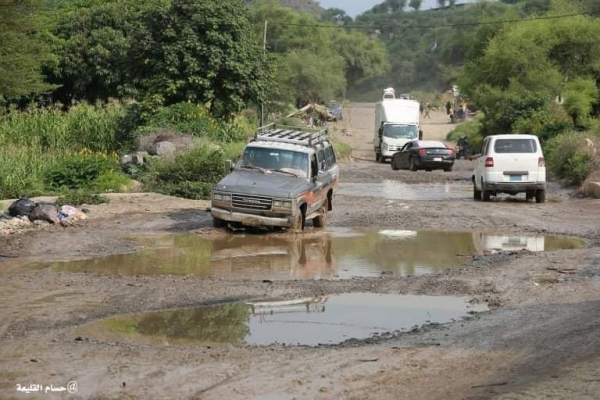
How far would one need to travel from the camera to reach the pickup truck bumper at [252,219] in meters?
19.1

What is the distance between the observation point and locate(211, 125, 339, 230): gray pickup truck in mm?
19125

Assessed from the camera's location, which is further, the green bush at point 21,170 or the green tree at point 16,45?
the green tree at point 16,45

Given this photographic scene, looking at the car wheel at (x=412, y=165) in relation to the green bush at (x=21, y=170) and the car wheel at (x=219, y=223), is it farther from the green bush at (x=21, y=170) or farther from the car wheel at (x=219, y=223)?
the car wheel at (x=219, y=223)

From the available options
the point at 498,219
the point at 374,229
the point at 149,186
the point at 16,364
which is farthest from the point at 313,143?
the point at 16,364

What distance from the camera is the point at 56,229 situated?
19375mm

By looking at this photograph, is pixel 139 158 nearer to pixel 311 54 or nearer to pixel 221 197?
pixel 221 197

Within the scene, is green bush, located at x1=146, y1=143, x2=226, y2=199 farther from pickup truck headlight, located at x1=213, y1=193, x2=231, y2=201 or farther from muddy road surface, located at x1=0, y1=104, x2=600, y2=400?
pickup truck headlight, located at x1=213, y1=193, x2=231, y2=201

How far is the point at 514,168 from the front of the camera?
87.2 feet

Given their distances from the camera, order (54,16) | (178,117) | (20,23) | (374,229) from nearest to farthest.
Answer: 1. (374,229)
2. (20,23)
3. (178,117)
4. (54,16)

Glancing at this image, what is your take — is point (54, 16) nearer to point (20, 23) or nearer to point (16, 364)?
point (20, 23)

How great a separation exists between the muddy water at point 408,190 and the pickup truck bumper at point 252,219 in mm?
9449

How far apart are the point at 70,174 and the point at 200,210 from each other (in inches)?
166

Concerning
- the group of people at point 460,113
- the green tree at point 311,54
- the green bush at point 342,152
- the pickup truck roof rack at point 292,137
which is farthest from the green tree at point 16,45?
the group of people at point 460,113

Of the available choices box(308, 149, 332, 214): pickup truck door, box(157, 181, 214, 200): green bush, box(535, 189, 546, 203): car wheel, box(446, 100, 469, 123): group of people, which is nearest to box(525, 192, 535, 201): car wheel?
box(535, 189, 546, 203): car wheel
